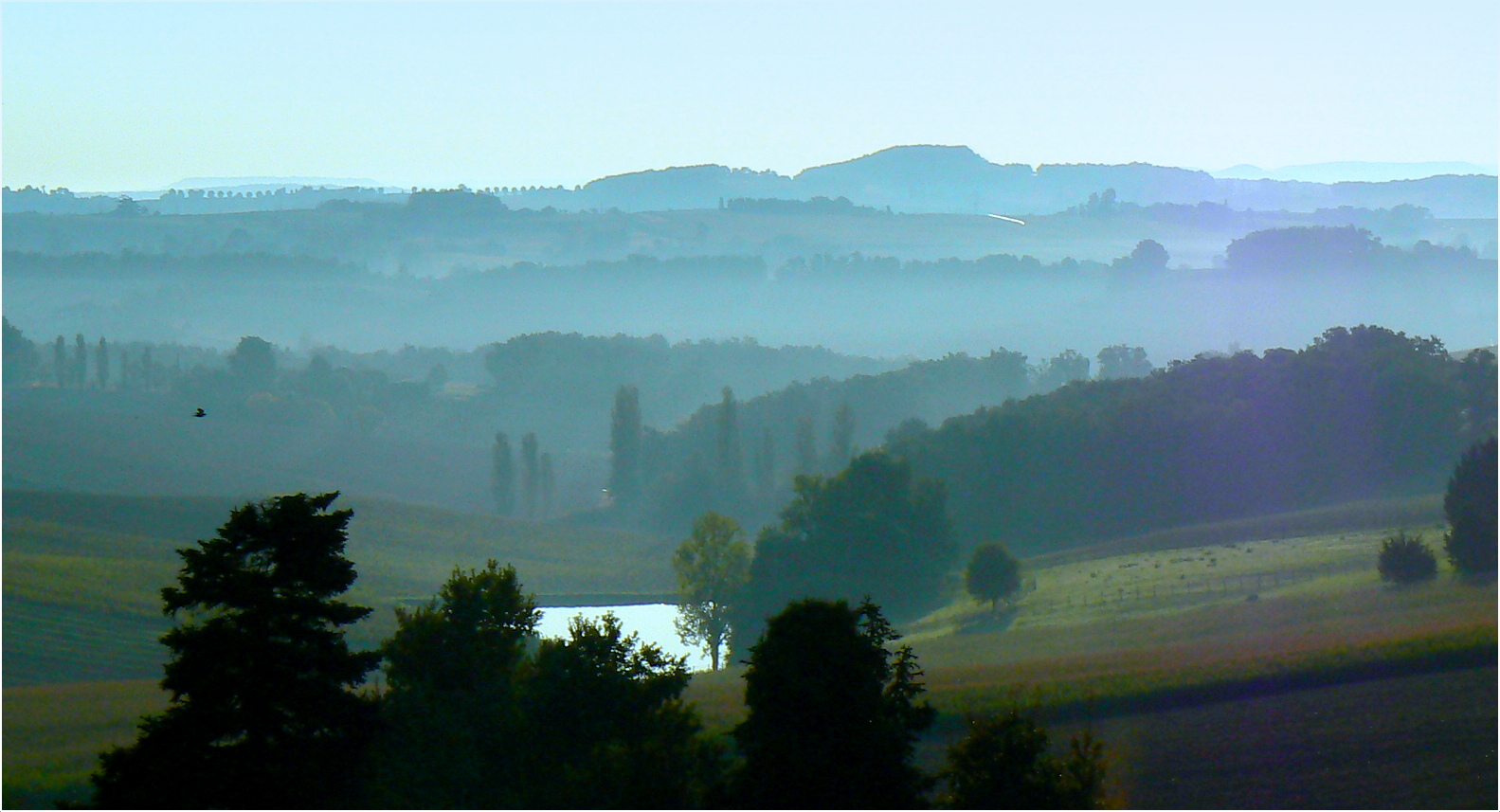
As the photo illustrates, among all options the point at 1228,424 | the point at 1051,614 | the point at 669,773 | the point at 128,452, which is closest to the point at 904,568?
the point at 1051,614

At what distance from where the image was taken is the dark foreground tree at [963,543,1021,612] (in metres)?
58.5

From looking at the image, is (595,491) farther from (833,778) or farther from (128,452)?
(833,778)

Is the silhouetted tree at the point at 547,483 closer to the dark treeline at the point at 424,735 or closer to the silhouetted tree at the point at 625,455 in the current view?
the silhouetted tree at the point at 625,455

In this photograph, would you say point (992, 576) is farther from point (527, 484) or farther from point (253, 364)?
point (253, 364)

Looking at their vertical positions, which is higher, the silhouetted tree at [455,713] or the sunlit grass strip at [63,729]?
the silhouetted tree at [455,713]

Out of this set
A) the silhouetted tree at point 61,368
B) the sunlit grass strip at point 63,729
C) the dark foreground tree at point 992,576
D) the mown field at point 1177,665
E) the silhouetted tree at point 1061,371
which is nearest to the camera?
the mown field at point 1177,665

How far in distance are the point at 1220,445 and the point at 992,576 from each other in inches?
1264

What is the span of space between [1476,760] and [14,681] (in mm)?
50695

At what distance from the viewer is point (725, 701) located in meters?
35.5

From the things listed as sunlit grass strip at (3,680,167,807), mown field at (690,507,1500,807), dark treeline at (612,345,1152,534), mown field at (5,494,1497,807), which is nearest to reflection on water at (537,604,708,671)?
mown field at (5,494,1497,807)

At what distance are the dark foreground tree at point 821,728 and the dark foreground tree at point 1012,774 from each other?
71 cm

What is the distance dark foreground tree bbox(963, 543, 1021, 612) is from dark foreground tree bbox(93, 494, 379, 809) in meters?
40.8

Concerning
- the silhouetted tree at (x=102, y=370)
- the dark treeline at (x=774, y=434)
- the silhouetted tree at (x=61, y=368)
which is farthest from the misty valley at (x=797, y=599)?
the silhouetted tree at (x=102, y=370)

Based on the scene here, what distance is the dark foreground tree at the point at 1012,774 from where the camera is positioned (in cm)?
1981
